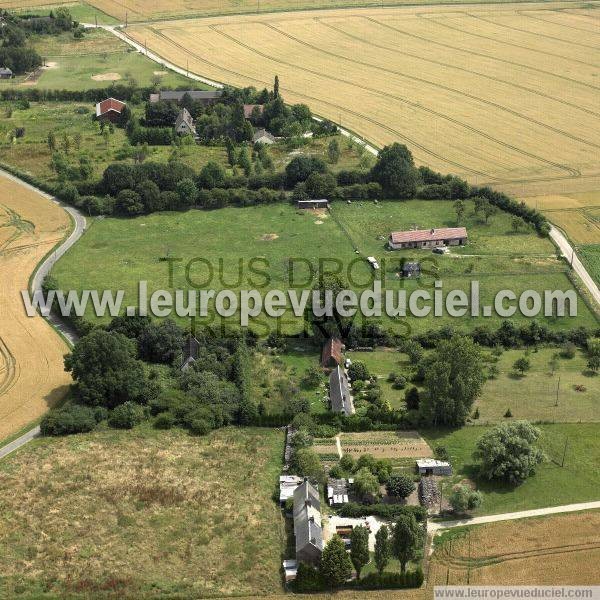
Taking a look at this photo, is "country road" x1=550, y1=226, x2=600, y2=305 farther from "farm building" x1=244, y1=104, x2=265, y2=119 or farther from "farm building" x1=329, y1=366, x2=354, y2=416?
"farm building" x1=244, y1=104, x2=265, y2=119

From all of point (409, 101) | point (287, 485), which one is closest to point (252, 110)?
point (409, 101)

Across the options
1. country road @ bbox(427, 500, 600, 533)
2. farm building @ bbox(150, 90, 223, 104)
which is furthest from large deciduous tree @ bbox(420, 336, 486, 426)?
farm building @ bbox(150, 90, 223, 104)

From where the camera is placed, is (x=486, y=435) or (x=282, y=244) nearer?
(x=486, y=435)

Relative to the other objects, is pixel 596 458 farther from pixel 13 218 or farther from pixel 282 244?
pixel 13 218

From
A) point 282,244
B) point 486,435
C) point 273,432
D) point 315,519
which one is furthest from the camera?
point 282,244

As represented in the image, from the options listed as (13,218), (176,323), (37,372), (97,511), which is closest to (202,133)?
(13,218)

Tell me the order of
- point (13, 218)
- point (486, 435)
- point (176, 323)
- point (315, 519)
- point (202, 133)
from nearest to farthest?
point (315, 519), point (486, 435), point (176, 323), point (13, 218), point (202, 133)
